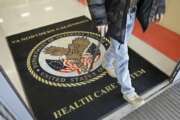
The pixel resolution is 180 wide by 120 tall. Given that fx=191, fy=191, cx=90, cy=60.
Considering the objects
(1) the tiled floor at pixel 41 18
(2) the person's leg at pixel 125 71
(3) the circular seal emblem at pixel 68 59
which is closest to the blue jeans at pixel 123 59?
(2) the person's leg at pixel 125 71

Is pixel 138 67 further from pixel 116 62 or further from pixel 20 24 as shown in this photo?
pixel 20 24

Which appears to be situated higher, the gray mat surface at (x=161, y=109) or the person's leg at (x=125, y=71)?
the person's leg at (x=125, y=71)

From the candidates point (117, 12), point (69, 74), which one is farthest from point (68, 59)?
point (117, 12)

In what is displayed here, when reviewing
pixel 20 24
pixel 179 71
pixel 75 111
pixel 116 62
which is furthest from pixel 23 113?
pixel 20 24

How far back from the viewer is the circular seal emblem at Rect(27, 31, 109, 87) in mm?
1758

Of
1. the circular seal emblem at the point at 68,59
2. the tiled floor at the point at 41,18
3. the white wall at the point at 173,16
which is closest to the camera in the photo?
the white wall at the point at 173,16

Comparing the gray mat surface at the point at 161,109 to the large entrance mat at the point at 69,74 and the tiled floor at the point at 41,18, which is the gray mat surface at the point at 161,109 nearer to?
the large entrance mat at the point at 69,74

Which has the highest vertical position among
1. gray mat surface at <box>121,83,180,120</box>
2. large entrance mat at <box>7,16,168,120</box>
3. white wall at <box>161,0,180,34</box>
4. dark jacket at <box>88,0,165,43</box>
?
dark jacket at <box>88,0,165,43</box>

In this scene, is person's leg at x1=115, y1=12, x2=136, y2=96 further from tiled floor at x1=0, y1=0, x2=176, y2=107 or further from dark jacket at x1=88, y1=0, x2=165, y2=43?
tiled floor at x1=0, y1=0, x2=176, y2=107

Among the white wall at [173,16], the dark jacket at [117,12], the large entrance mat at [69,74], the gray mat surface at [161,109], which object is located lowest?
the gray mat surface at [161,109]

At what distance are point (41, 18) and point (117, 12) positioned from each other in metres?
1.80

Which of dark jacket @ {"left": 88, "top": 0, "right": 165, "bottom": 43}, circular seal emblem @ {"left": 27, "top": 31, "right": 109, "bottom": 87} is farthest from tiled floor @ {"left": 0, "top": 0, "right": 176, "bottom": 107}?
dark jacket @ {"left": 88, "top": 0, "right": 165, "bottom": 43}

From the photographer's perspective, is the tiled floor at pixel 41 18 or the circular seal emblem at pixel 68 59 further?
the tiled floor at pixel 41 18

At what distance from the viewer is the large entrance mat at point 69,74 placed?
152 centimetres
